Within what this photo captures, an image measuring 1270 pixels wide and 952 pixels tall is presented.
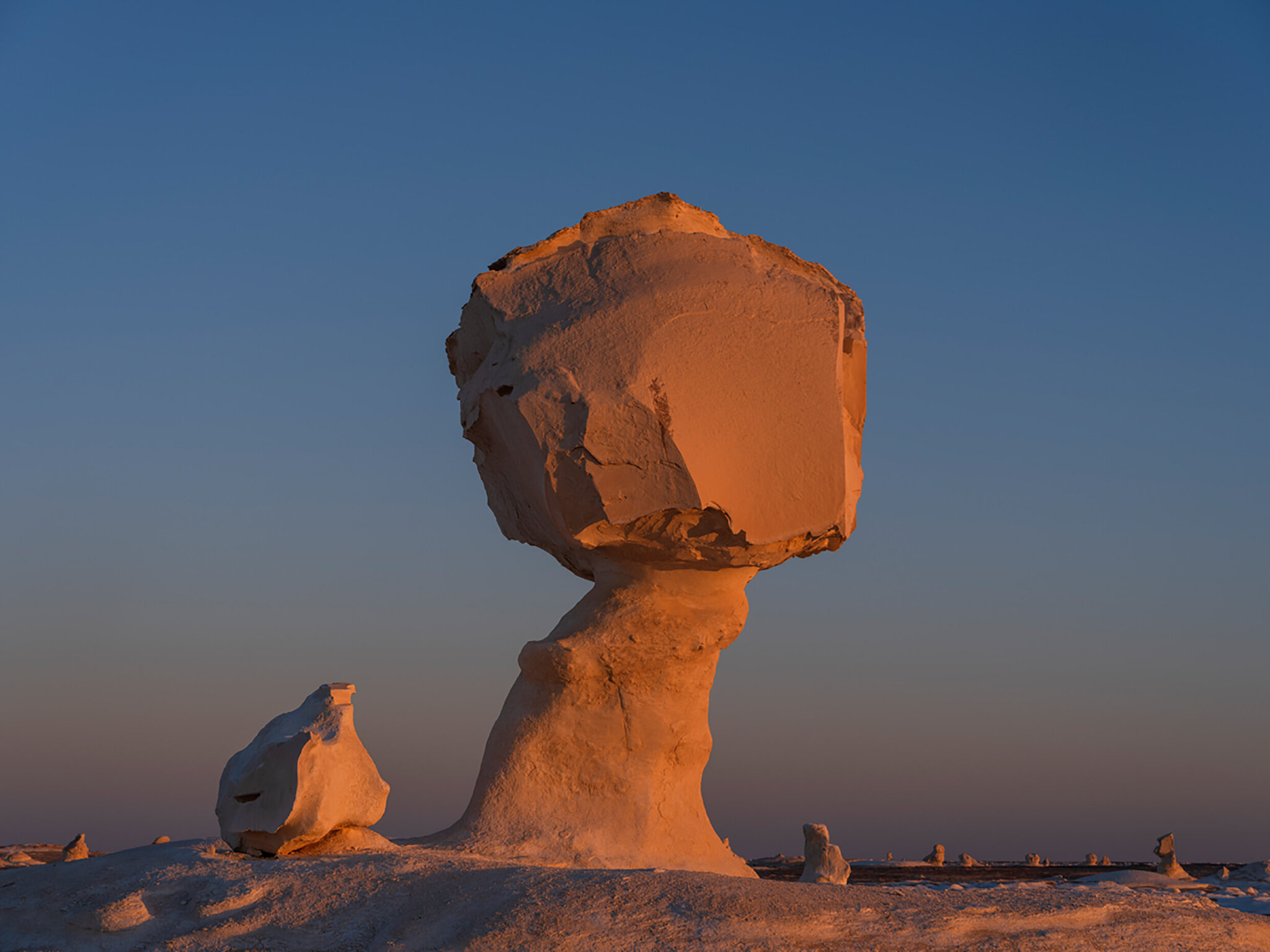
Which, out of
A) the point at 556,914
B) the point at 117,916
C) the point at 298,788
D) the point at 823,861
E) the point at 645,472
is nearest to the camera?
the point at 556,914

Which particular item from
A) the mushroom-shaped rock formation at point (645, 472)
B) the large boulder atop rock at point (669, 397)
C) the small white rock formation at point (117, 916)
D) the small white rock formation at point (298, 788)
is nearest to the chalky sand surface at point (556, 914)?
the small white rock formation at point (117, 916)

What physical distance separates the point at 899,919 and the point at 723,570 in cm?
357

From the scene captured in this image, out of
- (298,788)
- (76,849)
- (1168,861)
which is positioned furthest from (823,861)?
(76,849)

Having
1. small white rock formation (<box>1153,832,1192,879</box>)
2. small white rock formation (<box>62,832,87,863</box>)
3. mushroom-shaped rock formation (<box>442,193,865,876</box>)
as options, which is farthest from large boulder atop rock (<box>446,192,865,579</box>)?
small white rock formation (<box>62,832,87,863</box>)

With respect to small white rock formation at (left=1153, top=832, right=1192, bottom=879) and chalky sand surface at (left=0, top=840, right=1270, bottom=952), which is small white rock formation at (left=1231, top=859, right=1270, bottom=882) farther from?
chalky sand surface at (left=0, top=840, right=1270, bottom=952)

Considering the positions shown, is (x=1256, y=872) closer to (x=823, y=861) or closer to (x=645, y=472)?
(x=823, y=861)

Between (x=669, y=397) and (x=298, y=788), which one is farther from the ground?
(x=669, y=397)

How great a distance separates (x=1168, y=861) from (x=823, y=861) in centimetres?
373

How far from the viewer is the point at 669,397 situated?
311 inches

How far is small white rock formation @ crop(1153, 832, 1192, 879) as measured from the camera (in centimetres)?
1128

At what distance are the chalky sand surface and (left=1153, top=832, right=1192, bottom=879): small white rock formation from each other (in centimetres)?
509

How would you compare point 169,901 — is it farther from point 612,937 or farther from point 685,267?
point 685,267

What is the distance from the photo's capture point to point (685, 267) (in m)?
8.45

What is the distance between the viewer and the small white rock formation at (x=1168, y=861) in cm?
1128
